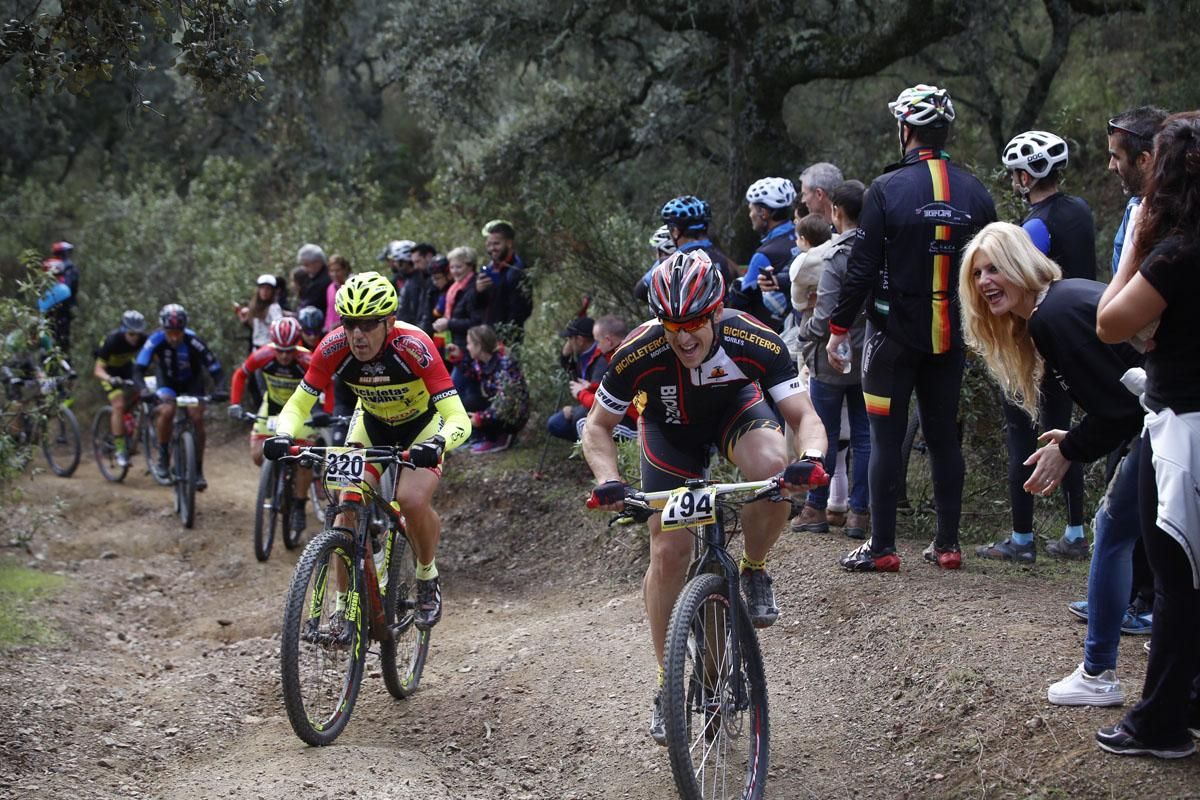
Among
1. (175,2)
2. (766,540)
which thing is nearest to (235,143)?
(175,2)

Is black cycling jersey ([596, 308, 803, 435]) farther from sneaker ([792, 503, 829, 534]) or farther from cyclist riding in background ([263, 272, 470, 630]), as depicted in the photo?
sneaker ([792, 503, 829, 534])

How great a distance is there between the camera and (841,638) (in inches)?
265

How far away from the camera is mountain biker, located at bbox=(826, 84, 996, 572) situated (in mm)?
6609

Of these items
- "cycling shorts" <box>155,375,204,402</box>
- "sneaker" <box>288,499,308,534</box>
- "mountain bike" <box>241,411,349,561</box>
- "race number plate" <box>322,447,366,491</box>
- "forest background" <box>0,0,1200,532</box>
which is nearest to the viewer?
"race number plate" <box>322,447,366,491</box>

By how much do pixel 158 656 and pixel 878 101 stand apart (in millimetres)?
11022

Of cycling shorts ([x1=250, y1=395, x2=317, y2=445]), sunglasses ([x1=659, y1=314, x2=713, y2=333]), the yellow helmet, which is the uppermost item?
the yellow helmet

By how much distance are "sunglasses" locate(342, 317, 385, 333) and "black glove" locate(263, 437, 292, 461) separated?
725 millimetres

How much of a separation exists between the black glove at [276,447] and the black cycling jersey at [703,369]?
6.23 ft

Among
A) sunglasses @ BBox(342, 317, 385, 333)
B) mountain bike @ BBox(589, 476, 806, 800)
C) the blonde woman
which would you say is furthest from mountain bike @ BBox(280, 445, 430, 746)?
the blonde woman

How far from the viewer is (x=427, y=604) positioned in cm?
723

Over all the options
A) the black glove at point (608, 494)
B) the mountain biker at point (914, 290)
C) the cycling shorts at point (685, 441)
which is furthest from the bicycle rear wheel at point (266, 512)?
the black glove at point (608, 494)

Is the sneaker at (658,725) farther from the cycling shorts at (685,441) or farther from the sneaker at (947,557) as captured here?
the sneaker at (947,557)

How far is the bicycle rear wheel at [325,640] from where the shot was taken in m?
5.96

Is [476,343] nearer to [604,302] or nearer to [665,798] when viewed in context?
[604,302]
